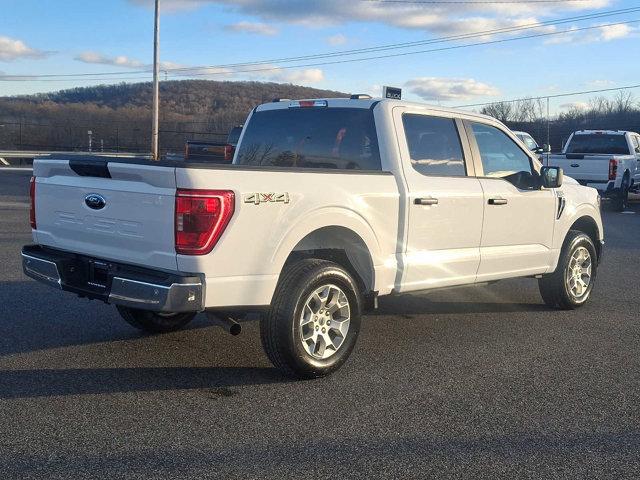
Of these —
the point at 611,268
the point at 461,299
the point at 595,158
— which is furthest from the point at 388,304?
the point at 595,158

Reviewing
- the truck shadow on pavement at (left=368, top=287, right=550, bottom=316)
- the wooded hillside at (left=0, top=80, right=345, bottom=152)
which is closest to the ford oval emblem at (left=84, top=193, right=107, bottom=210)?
the truck shadow on pavement at (left=368, top=287, right=550, bottom=316)

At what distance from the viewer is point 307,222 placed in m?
5.22

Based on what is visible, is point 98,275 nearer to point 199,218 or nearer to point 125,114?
point 199,218

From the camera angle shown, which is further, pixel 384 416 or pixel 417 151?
pixel 417 151

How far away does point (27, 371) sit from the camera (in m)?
5.28

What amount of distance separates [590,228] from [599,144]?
14.1 meters

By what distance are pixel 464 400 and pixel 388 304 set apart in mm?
3073

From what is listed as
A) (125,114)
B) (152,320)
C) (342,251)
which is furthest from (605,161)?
(125,114)

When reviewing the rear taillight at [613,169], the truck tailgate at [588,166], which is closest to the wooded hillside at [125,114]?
the truck tailgate at [588,166]

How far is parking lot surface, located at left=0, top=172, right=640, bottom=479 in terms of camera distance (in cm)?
392

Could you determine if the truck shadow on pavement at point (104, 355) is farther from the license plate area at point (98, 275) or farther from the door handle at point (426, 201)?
the door handle at point (426, 201)

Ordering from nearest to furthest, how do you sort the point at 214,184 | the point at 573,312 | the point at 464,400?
the point at 214,184 < the point at 464,400 < the point at 573,312

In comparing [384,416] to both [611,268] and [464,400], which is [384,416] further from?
[611,268]

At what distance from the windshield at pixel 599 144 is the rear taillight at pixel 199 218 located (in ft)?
61.3
